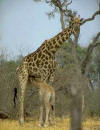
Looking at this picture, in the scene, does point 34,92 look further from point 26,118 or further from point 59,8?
point 59,8

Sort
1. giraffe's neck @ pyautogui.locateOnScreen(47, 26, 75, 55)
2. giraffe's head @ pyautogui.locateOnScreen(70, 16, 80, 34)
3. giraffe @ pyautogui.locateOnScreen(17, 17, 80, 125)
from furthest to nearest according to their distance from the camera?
giraffe's head @ pyautogui.locateOnScreen(70, 16, 80, 34)
giraffe's neck @ pyautogui.locateOnScreen(47, 26, 75, 55)
giraffe @ pyautogui.locateOnScreen(17, 17, 80, 125)

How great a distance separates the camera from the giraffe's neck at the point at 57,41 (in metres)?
7.67

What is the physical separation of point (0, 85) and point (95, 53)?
697 cm

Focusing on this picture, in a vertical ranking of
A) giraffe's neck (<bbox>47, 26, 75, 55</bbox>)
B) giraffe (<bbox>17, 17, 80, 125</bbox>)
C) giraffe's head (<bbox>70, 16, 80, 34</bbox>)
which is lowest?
giraffe (<bbox>17, 17, 80, 125</bbox>)

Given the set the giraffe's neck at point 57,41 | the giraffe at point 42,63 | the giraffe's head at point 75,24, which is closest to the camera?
the giraffe at point 42,63

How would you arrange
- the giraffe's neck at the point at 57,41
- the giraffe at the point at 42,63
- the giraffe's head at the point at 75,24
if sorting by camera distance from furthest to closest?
the giraffe's head at the point at 75,24, the giraffe's neck at the point at 57,41, the giraffe at the point at 42,63

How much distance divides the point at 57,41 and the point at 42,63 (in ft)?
1.93

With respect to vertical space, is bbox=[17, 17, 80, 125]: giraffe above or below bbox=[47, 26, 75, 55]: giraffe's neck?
below

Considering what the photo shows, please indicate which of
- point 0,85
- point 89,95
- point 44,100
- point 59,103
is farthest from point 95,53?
point 44,100

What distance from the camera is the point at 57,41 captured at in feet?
25.5

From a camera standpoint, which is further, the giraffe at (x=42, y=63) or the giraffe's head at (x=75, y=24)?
the giraffe's head at (x=75, y=24)

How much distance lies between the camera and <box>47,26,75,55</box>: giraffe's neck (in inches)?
302

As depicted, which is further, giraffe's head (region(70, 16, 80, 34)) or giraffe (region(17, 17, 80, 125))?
giraffe's head (region(70, 16, 80, 34))

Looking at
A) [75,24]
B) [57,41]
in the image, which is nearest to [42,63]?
[57,41]
